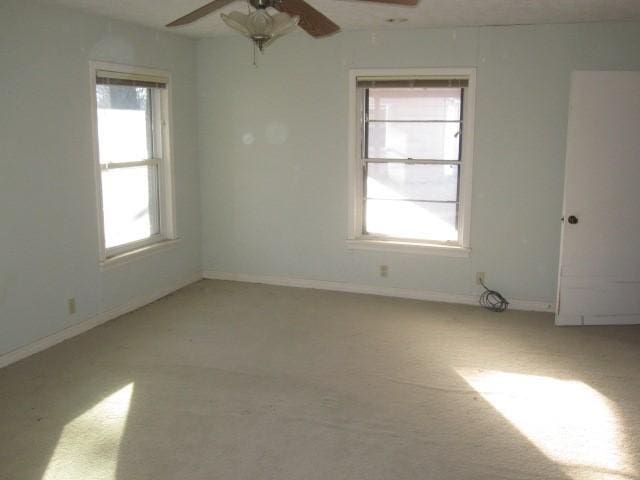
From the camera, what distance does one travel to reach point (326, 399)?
354cm

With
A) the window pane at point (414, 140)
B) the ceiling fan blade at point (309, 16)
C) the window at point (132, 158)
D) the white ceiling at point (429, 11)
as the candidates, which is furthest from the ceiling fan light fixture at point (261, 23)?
the window pane at point (414, 140)

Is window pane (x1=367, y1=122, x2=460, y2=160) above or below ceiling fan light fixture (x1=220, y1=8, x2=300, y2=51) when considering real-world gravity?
below

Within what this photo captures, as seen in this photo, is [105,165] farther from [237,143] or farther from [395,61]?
[395,61]

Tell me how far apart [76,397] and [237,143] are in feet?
10.0

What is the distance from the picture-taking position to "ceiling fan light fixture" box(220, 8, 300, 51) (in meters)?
2.32

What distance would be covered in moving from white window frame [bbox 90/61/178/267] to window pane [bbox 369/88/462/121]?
6.14 feet

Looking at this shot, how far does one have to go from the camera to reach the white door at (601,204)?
4523 mm

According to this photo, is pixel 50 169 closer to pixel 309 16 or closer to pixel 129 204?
pixel 129 204

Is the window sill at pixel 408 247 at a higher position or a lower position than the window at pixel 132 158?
lower

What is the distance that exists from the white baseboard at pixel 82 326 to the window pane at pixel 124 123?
1.22 m

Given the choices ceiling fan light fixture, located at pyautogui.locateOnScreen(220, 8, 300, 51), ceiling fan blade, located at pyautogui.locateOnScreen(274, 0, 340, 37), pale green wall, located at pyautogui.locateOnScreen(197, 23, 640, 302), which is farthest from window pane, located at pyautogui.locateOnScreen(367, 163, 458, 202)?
ceiling fan light fixture, located at pyautogui.locateOnScreen(220, 8, 300, 51)

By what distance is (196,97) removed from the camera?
5.92 m

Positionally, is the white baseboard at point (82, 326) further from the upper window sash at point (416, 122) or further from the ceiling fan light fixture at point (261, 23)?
the ceiling fan light fixture at point (261, 23)

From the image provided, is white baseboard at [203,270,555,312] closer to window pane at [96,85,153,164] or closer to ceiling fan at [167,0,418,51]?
window pane at [96,85,153,164]
